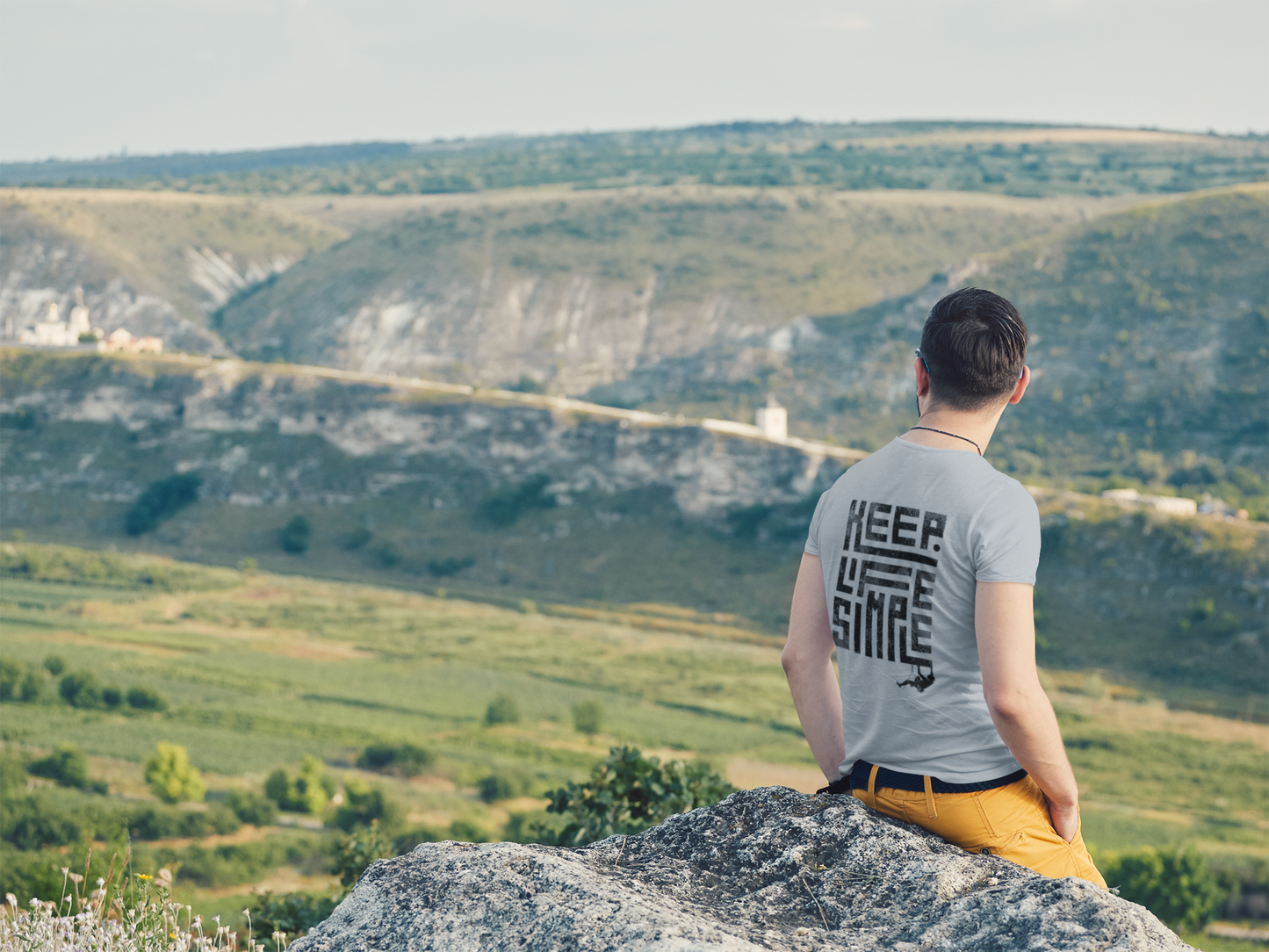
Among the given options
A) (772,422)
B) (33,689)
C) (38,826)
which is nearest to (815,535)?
(38,826)

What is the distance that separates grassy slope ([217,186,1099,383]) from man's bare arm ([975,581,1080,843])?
110 metres

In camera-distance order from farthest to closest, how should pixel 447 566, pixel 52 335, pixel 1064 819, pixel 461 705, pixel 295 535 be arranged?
pixel 52 335, pixel 295 535, pixel 447 566, pixel 461 705, pixel 1064 819

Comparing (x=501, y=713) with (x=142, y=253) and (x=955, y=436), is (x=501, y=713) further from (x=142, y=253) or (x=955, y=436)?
(x=142, y=253)

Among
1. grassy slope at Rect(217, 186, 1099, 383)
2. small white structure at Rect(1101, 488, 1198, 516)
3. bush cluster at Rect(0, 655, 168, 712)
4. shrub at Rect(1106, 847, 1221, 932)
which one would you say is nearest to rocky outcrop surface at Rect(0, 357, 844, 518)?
small white structure at Rect(1101, 488, 1198, 516)

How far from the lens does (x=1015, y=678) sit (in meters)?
3.65

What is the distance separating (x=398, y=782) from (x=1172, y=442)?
61304 millimetres

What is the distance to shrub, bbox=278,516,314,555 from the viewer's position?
81.9 metres

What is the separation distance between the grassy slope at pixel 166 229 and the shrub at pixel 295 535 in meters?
63.2

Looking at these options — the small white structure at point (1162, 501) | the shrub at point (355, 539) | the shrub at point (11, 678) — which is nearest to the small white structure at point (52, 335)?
the shrub at point (355, 539)

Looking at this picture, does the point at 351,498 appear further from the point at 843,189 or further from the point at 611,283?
the point at 843,189

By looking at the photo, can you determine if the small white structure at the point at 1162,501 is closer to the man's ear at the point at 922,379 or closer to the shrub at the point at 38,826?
the shrub at the point at 38,826

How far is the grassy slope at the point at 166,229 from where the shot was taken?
464 feet

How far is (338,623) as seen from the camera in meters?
66.2

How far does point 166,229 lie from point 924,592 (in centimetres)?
16688
